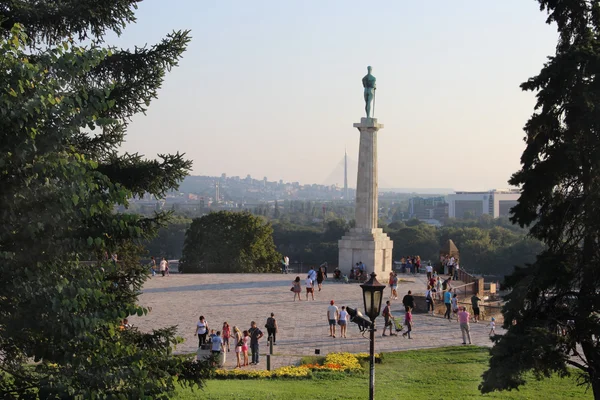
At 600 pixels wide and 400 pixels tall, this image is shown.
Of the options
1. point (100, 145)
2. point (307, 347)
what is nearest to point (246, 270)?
point (307, 347)

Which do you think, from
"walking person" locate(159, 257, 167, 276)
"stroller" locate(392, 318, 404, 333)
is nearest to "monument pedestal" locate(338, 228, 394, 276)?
"walking person" locate(159, 257, 167, 276)

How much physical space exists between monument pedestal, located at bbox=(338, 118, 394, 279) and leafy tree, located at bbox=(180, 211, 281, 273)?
9775 mm

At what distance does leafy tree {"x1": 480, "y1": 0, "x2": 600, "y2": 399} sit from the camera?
38.9ft

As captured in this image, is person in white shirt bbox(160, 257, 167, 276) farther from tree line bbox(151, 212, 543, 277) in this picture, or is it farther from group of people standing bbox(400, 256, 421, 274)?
tree line bbox(151, 212, 543, 277)

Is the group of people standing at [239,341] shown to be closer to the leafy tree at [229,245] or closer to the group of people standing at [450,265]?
the group of people standing at [450,265]

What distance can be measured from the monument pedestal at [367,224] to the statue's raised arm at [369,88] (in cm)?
107

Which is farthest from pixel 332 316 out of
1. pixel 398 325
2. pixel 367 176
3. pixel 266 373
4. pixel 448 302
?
pixel 367 176

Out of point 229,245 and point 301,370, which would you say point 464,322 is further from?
point 229,245

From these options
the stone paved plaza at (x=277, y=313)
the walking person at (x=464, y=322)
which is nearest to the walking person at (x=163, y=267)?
the stone paved plaza at (x=277, y=313)

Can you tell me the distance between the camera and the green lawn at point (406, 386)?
16.2m

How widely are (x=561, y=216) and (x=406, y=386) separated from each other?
5875 mm

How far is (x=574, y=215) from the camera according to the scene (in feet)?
42.0

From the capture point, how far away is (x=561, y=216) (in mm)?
12945

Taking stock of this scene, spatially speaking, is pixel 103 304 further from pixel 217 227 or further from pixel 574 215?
pixel 217 227
